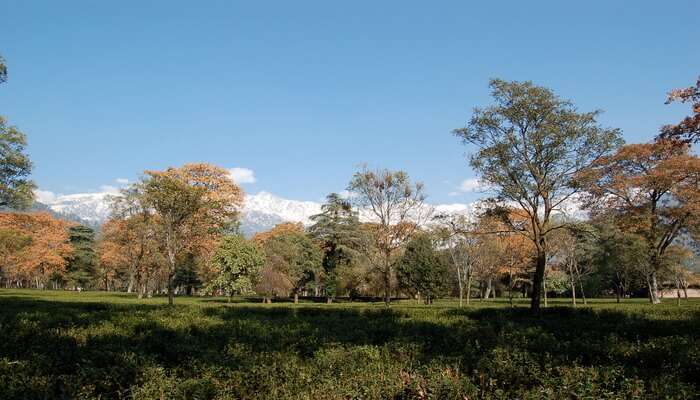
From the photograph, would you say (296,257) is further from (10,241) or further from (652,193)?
(652,193)

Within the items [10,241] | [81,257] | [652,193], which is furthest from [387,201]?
[81,257]

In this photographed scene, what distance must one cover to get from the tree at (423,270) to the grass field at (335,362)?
46.9m

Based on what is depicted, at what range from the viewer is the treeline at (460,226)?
89.5 ft

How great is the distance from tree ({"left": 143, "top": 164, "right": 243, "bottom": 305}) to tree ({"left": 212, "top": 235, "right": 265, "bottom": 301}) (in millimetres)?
2655

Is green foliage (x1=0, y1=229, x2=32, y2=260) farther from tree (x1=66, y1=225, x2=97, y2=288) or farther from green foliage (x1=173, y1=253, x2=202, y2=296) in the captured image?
tree (x1=66, y1=225, x2=97, y2=288)

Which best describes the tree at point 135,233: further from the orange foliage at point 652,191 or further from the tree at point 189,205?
the orange foliage at point 652,191

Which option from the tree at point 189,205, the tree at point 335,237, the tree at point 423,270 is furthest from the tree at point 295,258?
the tree at point 423,270

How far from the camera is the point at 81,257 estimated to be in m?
95.7

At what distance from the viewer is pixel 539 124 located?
89.2ft

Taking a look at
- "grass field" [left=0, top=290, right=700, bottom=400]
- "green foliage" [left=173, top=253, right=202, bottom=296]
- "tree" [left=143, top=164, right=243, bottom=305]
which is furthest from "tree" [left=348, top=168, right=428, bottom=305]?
"green foliage" [left=173, top=253, right=202, bottom=296]

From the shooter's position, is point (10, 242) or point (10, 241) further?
point (10, 242)

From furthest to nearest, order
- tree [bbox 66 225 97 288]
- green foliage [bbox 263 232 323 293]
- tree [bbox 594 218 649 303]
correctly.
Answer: tree [bbox 66 225 97 288] → green foliage [bbox 263 232 323 293] → tree [bbox 594 218 649 303]

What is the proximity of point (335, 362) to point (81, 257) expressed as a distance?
343 ft

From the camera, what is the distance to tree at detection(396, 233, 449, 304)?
5916cm
